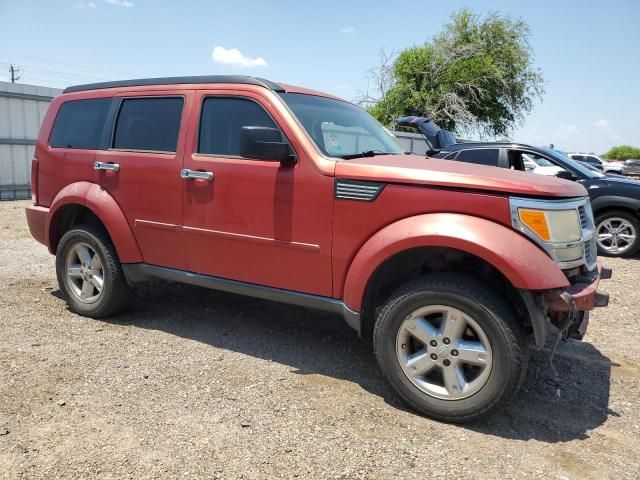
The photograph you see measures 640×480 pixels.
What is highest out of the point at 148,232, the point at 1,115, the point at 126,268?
the point at 1,115

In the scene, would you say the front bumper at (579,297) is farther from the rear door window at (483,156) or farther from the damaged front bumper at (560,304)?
the rear door window at (483,156)

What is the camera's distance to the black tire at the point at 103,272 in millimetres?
4461

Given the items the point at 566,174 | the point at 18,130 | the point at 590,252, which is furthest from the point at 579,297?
the point at 18,130

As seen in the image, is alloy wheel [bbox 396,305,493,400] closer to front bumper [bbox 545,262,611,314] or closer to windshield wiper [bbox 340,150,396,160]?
front bumper [bbox 545,262,611,314]

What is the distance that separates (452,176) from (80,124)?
11.5 feet

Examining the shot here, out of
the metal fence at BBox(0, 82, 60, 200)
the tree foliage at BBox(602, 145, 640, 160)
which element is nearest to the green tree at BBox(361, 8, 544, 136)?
the metal fence at BBox(0, 82, 60, 200)

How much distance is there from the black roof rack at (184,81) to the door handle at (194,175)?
2.39 ft

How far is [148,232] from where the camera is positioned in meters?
4.24

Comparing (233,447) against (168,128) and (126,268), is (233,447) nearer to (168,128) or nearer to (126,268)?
(126,268)

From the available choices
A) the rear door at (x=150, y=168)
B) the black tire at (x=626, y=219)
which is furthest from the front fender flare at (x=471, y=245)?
the black tire at (x=626, y=219)

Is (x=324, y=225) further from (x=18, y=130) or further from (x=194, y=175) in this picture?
(x=18, y=130)

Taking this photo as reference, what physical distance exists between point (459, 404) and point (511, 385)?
32cm

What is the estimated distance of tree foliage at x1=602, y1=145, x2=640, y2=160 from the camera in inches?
2599

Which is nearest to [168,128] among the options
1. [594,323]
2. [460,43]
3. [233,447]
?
[233,447]
